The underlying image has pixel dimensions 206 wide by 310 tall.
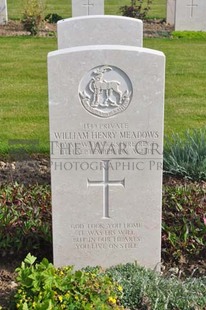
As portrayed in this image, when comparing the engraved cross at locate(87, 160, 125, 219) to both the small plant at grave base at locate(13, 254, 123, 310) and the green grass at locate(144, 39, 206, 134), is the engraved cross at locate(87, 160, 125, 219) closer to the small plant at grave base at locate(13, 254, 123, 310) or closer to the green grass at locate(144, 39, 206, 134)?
the small plant at grave base at locate(13, 254, 123, 310)

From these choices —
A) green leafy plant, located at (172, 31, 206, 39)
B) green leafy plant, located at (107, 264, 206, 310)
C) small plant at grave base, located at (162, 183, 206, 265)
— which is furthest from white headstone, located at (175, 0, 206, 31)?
green leafy plant, located at (107, 264, 206, 310)

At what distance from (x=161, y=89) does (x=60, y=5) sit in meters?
16.8

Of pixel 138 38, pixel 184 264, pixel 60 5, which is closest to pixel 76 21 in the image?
pixel 138 38

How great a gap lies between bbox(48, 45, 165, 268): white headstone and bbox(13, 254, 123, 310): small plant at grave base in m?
0.54

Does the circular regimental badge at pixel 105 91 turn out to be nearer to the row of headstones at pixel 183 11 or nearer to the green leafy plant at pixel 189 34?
the green leafy plant at pixel 189 34

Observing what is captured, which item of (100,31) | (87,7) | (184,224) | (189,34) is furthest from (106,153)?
(87,7)

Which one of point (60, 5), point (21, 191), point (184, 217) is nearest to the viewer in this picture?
point (184, 217)

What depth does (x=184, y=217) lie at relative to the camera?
15.7 feet

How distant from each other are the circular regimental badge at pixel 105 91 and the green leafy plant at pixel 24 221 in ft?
3.97

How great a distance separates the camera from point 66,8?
19109 mm

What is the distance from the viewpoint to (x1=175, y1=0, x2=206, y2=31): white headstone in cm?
1413

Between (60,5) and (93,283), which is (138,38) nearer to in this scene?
(93,283)

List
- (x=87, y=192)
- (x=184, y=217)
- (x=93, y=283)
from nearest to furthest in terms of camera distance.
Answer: (x=93, y=283) → (x=87, y=192) → (x=184, y=217)

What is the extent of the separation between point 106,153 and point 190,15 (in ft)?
36.0
